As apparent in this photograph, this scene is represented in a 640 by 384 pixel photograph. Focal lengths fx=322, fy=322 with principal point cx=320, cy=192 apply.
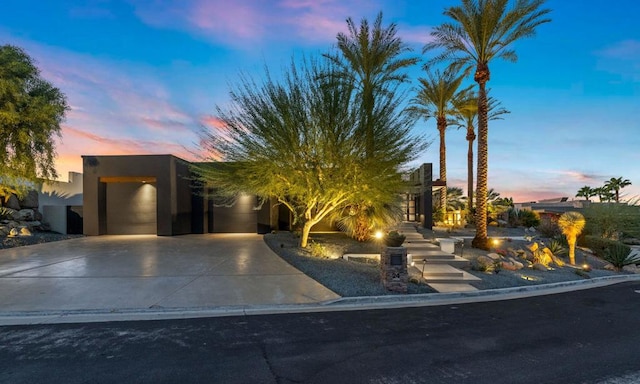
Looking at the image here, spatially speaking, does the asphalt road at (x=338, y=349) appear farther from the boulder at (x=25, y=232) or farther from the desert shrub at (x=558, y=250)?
the boulder at (x=25, y=232)

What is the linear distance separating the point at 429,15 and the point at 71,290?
15639mm

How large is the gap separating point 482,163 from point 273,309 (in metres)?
12.1

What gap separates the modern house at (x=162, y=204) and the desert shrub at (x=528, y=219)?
958 centimetres

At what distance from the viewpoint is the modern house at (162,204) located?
16.4m

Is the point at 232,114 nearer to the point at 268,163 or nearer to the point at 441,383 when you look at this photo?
the point at 268,163

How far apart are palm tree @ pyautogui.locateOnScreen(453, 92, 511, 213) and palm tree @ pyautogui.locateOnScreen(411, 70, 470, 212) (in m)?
0.61

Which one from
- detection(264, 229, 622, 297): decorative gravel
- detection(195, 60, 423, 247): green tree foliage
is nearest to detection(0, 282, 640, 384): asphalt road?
detection(264, 229, 622, 297): decorative gravel

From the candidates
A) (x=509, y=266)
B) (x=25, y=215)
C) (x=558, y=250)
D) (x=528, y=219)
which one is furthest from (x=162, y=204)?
(x=528, y=219)

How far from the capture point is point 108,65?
1372 cm

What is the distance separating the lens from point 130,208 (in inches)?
698

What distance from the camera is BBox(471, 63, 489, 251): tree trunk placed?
1356 centimetres

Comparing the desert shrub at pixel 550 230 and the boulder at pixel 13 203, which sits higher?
the boulder at pixel 13 203

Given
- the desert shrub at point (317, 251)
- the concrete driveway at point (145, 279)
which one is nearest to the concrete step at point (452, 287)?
the concrete driveway at point (145, 279)

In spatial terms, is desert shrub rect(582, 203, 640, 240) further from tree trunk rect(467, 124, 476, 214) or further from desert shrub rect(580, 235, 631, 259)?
tree trunk rect(467, 124, 476, 214)
